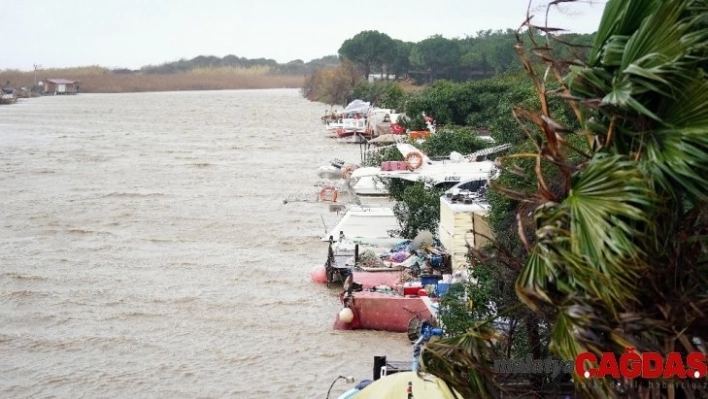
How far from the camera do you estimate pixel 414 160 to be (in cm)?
2508

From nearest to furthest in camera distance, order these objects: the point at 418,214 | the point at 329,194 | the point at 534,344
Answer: the point at 534,344, the point at 418,214, the point at 329,194

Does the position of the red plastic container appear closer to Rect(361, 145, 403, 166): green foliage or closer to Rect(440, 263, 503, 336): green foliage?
Rect(440, 263, 503, 336): green foliage

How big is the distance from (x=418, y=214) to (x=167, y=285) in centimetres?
554

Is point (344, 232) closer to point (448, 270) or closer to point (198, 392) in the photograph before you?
point (448, 270)

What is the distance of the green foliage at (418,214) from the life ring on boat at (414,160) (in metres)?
3.31

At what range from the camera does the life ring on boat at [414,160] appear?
25.0 meters

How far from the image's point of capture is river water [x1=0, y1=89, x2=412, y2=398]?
46.9 feet

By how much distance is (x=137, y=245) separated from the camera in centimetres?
2456

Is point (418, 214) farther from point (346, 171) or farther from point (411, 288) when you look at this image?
point (346, 171)

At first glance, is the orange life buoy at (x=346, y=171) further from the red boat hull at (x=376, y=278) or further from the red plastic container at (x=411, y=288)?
the red plastic container at (x=411, y=288)

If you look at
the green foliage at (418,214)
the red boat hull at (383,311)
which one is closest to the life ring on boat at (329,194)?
the green foliage at (418,214)

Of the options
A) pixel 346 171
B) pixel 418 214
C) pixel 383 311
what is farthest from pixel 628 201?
pixel 346 171

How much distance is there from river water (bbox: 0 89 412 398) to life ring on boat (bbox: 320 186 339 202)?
0.93 metres

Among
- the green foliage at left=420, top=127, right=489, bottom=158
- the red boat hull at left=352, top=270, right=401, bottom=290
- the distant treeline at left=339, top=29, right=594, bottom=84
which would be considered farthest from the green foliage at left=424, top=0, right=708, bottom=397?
the distant treeline at left=339, top=29, right=594, bottom=84
